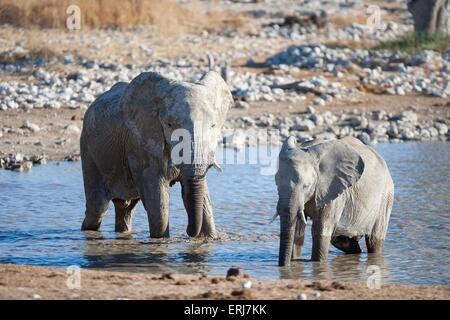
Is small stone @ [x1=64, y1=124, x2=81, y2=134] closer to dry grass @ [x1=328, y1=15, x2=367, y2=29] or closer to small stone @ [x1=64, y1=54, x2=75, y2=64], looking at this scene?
small stone @ [x1=64, y1=54, x2=75, y2=64]

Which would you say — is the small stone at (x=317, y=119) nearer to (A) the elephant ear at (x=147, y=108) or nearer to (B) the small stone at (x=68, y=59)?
(B) the small stone at (x=68, y=59)

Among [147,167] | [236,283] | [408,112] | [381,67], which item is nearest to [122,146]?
[147,167]

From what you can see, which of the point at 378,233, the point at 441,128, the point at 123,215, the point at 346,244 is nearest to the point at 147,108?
the point at 123,215

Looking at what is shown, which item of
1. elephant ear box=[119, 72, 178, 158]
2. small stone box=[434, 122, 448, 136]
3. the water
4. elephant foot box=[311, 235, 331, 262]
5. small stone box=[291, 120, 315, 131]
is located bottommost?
the water

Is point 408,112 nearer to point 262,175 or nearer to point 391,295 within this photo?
point 262,175

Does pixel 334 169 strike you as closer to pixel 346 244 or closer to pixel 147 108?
pixel 346 244

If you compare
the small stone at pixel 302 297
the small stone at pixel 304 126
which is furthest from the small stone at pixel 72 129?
the small stone at pixel 302 297

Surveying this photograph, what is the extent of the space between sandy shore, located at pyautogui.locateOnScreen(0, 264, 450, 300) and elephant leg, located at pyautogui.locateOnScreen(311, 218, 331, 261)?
1.14 m

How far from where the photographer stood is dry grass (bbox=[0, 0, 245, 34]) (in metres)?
24.8

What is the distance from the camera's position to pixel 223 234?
35.3ft

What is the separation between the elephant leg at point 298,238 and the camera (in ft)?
30.0

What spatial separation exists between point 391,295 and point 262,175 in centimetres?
702

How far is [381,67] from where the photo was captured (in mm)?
22328

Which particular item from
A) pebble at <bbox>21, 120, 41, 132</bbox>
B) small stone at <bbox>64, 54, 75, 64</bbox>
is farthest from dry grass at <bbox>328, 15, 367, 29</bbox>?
pebble at <bbox>21, 120, 41, 132</bbox>
